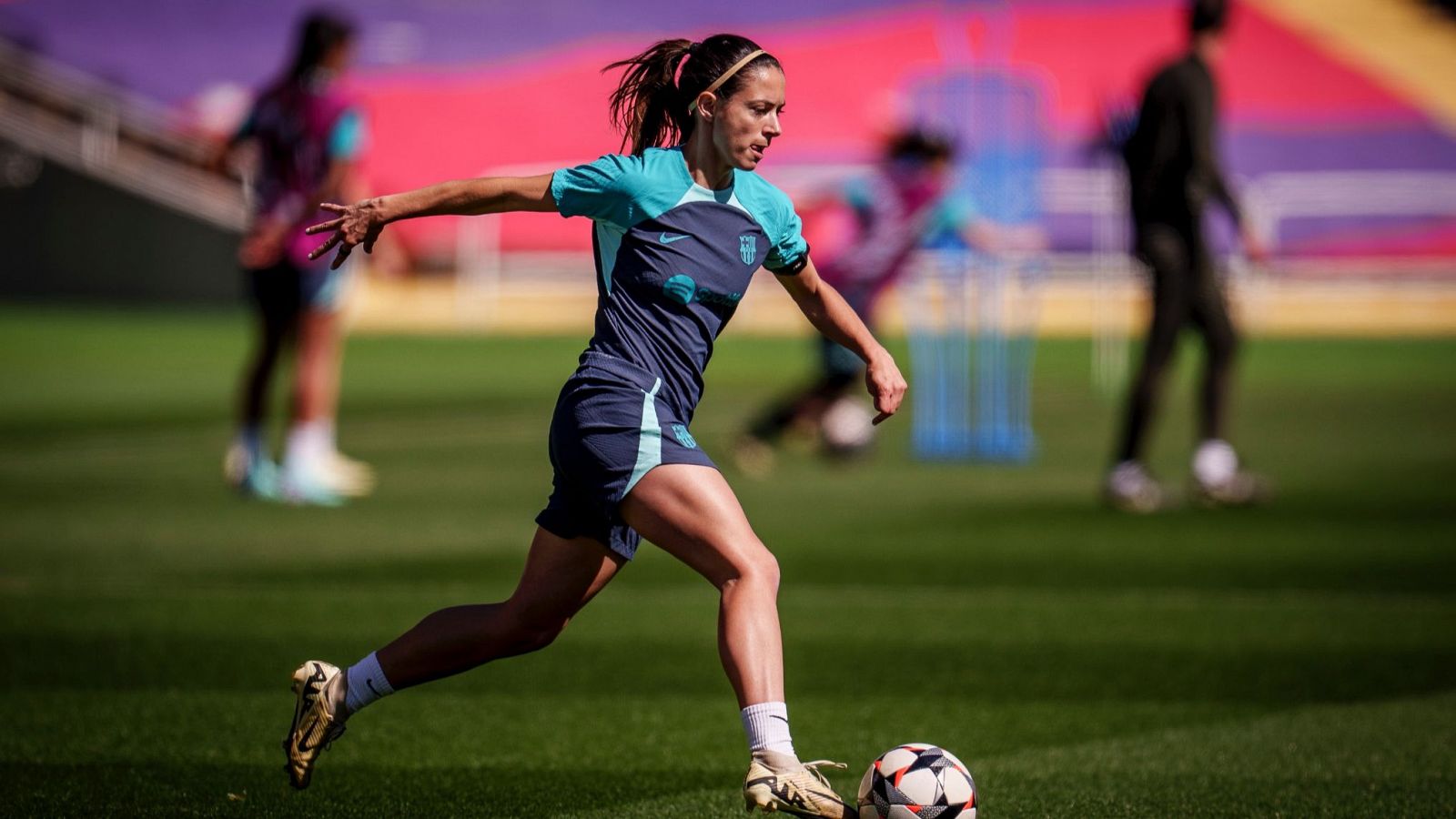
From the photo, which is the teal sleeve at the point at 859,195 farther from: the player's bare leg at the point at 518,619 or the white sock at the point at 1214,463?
the player's bare leg at the point at 518,619

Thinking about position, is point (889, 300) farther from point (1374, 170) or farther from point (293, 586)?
point (293, 586)

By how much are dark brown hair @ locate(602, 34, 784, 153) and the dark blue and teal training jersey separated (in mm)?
145

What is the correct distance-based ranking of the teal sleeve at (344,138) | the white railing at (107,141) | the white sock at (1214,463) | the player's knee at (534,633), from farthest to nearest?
1. the white railing at (107,141)
2. the white sock at (1214,463)
3. the teal sleeve at (344,138)
4. the player's knee at (534,633)

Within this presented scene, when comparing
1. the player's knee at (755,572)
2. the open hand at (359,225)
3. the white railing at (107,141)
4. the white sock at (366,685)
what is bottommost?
the white sock at (366,685)

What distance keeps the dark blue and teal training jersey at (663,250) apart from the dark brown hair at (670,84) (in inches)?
5.7

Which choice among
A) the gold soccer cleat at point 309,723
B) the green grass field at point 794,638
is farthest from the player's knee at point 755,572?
the gold soccer cleat at point 309,723

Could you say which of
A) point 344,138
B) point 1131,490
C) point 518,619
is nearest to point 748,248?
point 518,619

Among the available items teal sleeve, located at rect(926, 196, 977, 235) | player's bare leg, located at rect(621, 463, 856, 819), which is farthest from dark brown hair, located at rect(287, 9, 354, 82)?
player's bare leg, located at rect(621, 463, 856, 819)

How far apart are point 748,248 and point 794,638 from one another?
9.93ft

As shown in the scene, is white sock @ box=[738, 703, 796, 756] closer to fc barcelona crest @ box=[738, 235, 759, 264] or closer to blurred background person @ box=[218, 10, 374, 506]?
fc barcelona crest @ box=[738, 235, 759, 264]

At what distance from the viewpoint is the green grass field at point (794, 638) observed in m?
5.30

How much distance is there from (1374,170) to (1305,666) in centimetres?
3211

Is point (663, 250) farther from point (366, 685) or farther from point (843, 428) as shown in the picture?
point (843, 428)

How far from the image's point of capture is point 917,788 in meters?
4.56
